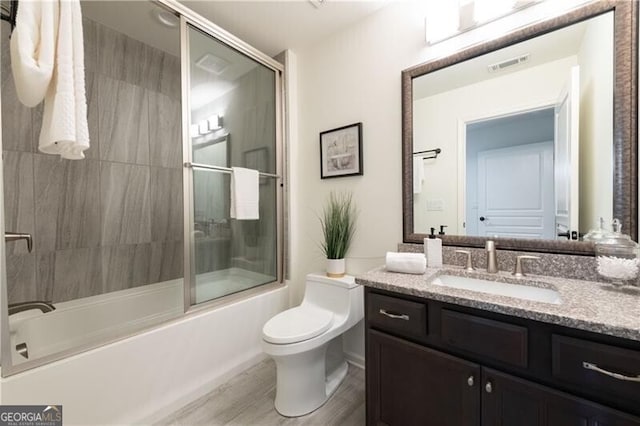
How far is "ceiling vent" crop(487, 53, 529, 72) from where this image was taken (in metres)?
1.28

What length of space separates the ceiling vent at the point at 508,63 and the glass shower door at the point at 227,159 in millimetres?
1549

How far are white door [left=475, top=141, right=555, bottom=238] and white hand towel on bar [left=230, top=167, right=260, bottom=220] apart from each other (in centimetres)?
149

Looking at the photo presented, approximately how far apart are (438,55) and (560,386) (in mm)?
1598

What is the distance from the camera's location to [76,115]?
38.8 inches

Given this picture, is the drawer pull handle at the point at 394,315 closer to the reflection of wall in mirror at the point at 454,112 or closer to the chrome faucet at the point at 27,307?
the reflection of wall in mirror at the point at 454,112

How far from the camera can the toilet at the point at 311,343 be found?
1369mm

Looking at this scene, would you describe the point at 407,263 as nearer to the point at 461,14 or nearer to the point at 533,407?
the point at 533,407

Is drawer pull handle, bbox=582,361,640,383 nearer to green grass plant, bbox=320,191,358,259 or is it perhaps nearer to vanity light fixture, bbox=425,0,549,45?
green grass plant, bbox=320,191,358,259

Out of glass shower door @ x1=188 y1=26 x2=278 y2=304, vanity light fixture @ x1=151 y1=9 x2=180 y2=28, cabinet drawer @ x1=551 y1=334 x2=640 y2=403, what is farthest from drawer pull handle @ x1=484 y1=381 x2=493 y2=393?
vanity light fixture @ x1=151 y1=9 x2=180 y2=28

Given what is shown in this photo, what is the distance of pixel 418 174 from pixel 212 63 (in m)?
1.67

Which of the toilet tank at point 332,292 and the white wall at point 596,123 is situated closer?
the white wall at point 596,123

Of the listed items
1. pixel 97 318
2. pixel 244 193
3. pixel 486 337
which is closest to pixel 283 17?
pixel 244 193

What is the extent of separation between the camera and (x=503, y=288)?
1.20m

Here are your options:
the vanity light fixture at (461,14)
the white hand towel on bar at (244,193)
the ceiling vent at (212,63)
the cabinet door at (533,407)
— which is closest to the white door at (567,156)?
the vanity light fixture at (461,14)
